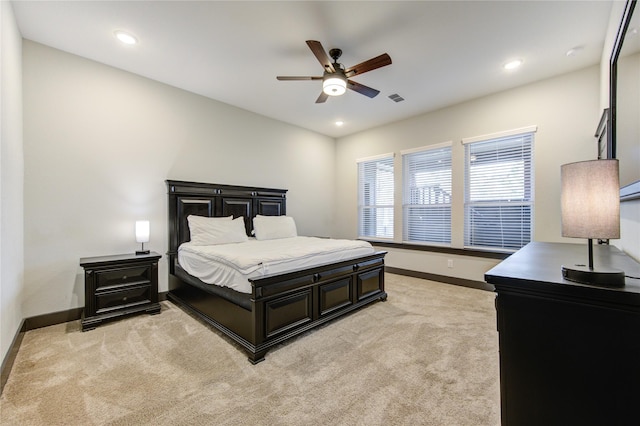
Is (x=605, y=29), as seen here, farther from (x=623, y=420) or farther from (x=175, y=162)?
(x=175, y=162)

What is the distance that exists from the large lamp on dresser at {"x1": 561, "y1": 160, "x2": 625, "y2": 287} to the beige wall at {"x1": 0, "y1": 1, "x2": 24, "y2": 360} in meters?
3.48

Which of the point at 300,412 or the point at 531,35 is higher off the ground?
the point at 531,35

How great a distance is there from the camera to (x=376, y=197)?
5781 mm

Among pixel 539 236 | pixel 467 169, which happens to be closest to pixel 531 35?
pixel 467 169

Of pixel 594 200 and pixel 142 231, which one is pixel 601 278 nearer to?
pixel 594 200

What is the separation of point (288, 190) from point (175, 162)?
2.12m

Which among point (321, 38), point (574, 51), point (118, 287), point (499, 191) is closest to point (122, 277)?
point (118, 287)

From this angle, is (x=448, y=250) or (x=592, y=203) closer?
(x=592, y=203)

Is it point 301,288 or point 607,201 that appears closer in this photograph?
point 607,201

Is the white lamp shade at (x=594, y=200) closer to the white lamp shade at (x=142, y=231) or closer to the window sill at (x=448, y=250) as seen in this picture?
the window sill at (x=448, y=250)

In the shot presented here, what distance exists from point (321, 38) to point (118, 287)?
11.5 feet

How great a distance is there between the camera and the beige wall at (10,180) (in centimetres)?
207

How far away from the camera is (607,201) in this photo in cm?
Result: 97

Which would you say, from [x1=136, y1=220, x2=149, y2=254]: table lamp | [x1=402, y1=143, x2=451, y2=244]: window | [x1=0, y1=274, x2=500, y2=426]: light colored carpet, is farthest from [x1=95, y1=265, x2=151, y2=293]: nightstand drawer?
[x1=402, y1=143, x2=451, y2=244]: window
